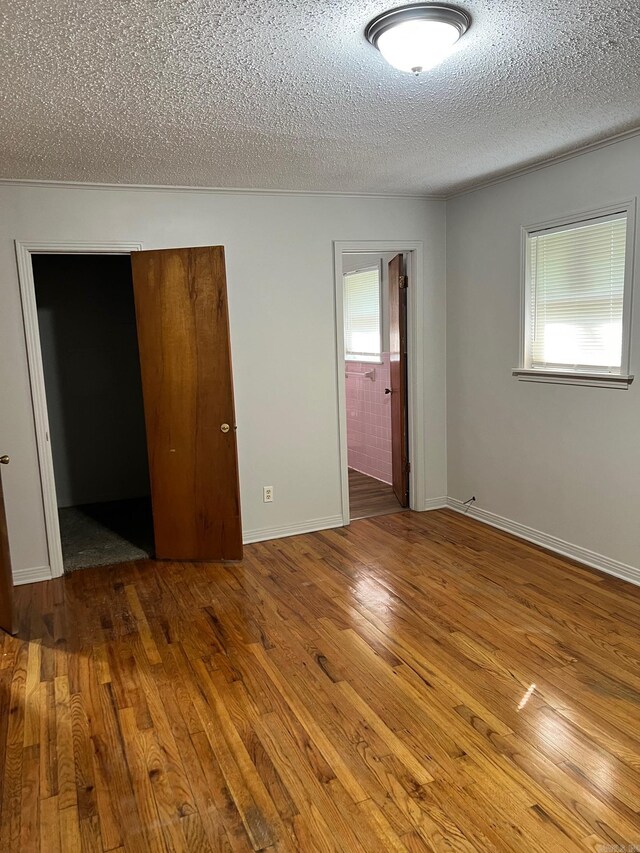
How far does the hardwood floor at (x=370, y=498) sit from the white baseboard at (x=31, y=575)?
2.24 meters

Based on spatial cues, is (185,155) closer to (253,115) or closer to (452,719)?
(253,115)

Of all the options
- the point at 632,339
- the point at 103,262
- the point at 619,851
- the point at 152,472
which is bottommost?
the point at 619,851

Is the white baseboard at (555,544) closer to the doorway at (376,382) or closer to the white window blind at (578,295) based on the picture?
the doorway at (376,382)

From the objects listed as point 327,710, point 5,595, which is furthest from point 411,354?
point 5,595

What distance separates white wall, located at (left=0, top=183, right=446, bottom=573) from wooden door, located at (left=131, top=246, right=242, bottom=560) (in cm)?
34

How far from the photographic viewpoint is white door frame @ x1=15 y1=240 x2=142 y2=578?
374 centimetres

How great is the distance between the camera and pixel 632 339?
339 centimetres

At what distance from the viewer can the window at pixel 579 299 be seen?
3453 millimetres

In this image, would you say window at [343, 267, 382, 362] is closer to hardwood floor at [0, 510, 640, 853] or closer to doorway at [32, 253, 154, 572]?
doorway at [32, 253, 154, 572]

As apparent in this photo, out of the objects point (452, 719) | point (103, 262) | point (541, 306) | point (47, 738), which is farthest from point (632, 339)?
point (103, 262)

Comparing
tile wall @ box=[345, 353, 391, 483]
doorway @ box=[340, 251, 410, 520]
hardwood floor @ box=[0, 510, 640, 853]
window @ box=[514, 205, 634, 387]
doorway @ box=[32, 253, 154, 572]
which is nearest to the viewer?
hardwood floor @ box=[0, 510, 640, 853]

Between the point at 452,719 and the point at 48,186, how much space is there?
11.9ft

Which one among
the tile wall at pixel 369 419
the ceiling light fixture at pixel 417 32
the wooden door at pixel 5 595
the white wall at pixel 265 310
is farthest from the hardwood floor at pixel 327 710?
the ceiling light fixture at pixel 417 32

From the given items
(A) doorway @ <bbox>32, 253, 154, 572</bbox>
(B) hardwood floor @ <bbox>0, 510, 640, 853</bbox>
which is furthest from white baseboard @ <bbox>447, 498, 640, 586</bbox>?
(A) doorway @ <bbox>32, 253, 154, 572</bbox>
